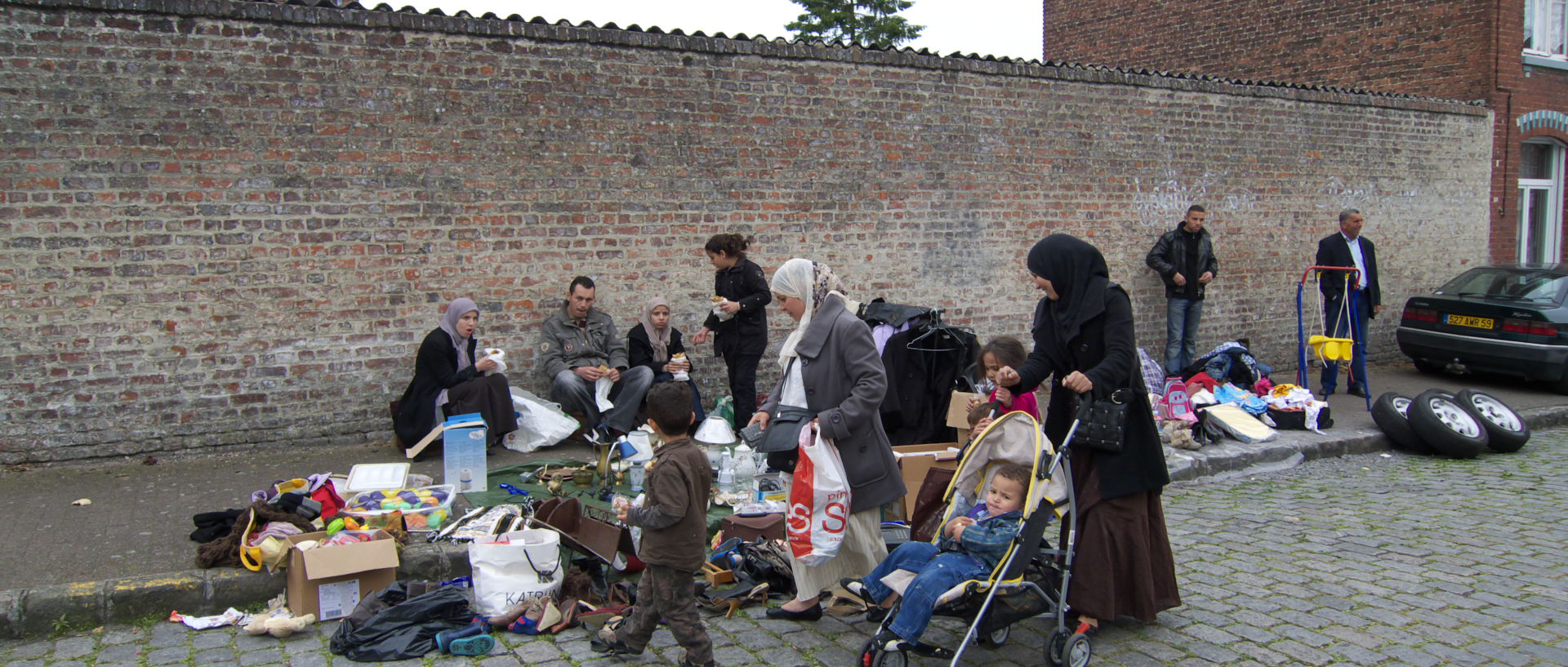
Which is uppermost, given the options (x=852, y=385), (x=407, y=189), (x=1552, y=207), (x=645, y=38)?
(x=645, y=38)

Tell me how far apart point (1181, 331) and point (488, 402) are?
25.2ft

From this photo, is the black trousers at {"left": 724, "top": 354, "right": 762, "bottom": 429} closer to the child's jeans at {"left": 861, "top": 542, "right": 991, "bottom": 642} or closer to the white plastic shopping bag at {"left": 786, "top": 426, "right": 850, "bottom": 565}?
the white plastic shopping bag at {"left": 786, "top": 426, "right": 850, "bottom": 565}

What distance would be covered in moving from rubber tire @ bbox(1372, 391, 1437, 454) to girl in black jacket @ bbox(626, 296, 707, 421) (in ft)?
19.9

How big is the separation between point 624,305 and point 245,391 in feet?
9.58

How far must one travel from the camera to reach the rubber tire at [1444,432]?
8688mm

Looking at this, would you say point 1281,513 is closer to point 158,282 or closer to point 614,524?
point 614,524

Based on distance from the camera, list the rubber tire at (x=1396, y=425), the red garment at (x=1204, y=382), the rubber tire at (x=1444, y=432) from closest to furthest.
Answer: the rubber tire at (x=1444, y=432)
the rubber tire at (x=1396, y=425)
the red garment at (x=1204, y=382)

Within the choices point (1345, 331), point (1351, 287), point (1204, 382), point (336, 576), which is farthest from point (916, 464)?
point (1345, 331)

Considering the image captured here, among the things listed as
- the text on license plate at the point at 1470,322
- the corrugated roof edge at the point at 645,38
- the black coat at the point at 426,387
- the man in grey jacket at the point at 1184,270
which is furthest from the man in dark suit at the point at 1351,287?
the black coat at the point at 426,387

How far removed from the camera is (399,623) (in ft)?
14.7

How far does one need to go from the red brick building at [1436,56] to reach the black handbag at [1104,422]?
13989 mm

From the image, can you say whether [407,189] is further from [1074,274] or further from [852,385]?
[1074,274]

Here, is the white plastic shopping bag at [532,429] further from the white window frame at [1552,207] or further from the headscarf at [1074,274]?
the white window frame at [1552,207]

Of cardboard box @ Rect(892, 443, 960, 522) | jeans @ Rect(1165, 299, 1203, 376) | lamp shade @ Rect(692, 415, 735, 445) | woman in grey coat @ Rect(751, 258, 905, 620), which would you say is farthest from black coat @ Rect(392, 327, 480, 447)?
jeans @ Rect(1165, 299, 1203, 376)
